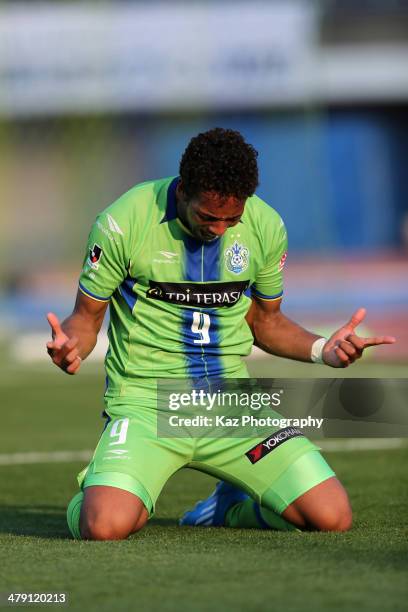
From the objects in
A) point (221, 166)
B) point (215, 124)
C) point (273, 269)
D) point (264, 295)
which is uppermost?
point (215, 124)

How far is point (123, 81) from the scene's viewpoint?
96.6 ft

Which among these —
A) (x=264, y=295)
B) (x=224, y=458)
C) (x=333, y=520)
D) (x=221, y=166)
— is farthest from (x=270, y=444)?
(x=221, y=166)

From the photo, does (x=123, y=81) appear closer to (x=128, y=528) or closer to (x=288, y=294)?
(x=288, y=294)

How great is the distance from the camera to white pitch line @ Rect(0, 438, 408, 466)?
866cm

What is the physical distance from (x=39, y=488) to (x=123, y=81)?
22887 mm

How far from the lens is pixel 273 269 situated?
236 inches

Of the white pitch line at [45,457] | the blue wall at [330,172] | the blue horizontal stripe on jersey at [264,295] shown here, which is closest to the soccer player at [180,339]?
the blue horizontal stripe on jersey at [264,295]

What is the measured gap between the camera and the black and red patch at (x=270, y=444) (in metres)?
5.70

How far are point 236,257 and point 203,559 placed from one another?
1.53 m

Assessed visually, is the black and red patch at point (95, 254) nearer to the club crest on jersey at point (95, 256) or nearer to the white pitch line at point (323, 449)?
the club crest on jersey at point (95, 256)

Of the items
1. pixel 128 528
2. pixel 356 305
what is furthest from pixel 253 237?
pixel 356 305

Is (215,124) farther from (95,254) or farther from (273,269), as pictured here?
(95,254)

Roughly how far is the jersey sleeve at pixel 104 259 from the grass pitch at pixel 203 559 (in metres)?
1.11

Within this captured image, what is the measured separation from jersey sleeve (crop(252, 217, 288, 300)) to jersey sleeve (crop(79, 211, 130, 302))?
68cm
